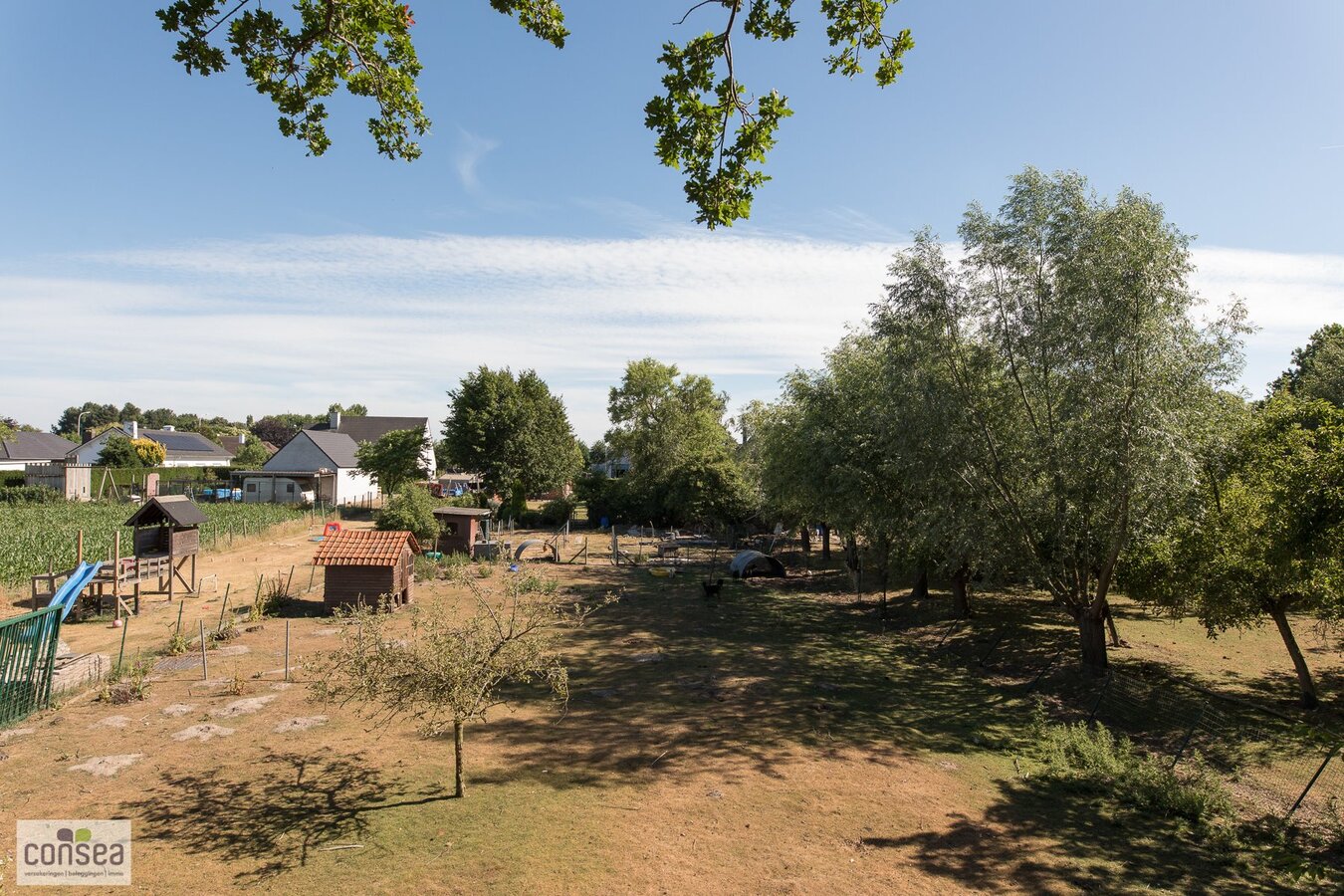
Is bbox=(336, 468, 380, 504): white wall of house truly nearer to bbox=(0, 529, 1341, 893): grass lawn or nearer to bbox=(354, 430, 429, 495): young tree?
bbox=(354, 430, 429, 495): young tree

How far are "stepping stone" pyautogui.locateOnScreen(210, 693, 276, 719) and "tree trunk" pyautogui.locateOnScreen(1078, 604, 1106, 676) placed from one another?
62.0 ft

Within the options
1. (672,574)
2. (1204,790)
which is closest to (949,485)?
(1204,790)

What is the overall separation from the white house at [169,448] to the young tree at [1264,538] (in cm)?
8614

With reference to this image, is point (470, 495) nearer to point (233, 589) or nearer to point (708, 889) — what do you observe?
point (233, 589)

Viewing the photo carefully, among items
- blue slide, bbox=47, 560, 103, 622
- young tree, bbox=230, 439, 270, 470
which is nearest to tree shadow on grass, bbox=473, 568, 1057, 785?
blue slide, bbox=47, 560, 103, 622

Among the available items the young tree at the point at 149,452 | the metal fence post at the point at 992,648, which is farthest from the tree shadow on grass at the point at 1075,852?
the young tree at the point at 149,452

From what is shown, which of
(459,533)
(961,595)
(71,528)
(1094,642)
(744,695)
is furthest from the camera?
(71,528)

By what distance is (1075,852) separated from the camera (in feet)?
30.3

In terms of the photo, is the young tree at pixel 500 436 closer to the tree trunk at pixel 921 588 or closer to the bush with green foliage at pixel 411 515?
the bush with green foliage at pixel 411 515

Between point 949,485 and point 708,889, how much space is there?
13.3 metres

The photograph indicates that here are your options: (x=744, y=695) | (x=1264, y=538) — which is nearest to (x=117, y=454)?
(x=744, y=695)

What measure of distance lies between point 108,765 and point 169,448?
88322 mm

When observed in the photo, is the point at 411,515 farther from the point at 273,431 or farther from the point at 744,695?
the point at 273,431

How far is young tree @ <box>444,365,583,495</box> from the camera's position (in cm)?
5350
